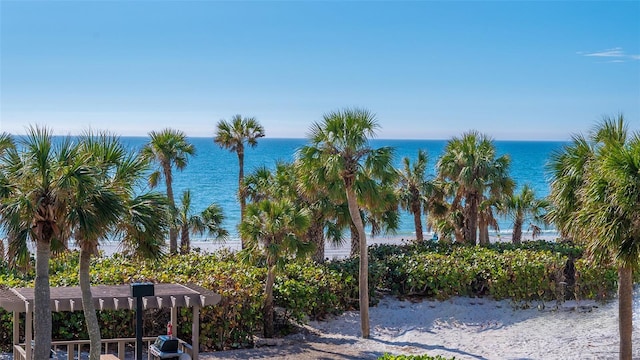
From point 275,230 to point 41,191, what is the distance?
757 centimetres

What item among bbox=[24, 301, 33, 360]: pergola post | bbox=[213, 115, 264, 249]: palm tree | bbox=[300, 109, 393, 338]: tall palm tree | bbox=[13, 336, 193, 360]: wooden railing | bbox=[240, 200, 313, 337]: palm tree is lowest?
bbox=[13, 336, 193, 360]: wooden railing

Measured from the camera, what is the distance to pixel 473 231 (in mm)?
26094

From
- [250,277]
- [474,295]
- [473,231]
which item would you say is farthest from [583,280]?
[250,277]

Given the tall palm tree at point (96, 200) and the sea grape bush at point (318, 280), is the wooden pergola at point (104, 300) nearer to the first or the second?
the tall palm tree at point (96, 200)

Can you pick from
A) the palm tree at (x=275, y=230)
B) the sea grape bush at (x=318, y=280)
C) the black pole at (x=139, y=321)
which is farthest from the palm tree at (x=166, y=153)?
the black pole at (x=139, y=321)

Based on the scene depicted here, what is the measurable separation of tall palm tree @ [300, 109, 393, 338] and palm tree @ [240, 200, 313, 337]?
1.30 m

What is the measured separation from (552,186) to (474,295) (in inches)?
305

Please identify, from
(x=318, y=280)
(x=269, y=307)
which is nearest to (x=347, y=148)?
(x=318, y=280)

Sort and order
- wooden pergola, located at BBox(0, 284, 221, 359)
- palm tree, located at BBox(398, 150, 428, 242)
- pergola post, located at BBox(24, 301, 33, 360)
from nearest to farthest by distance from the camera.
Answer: pergola post, located at BBox(24, 301, 33, 360), wooden pergola, located at BBox(0, 284, 221, 359), palm tree, located at BBox(398, 150, 428, 242)

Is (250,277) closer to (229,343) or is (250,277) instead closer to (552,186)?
(229,343)

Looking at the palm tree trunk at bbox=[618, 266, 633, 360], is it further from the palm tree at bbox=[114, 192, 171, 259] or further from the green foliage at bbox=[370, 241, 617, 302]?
the palm tree at bbox=[114, 192, 171, 259]

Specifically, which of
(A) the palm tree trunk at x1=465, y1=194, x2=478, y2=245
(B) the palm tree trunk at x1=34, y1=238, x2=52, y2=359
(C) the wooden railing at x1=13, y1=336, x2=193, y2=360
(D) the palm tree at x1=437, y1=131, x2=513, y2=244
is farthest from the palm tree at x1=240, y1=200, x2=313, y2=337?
(A) the palm tree trunk at x1=465, y1=194, x2=478, y2=245

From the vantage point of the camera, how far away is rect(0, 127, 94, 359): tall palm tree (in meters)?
9.95

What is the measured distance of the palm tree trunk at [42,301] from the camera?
10.6 m
